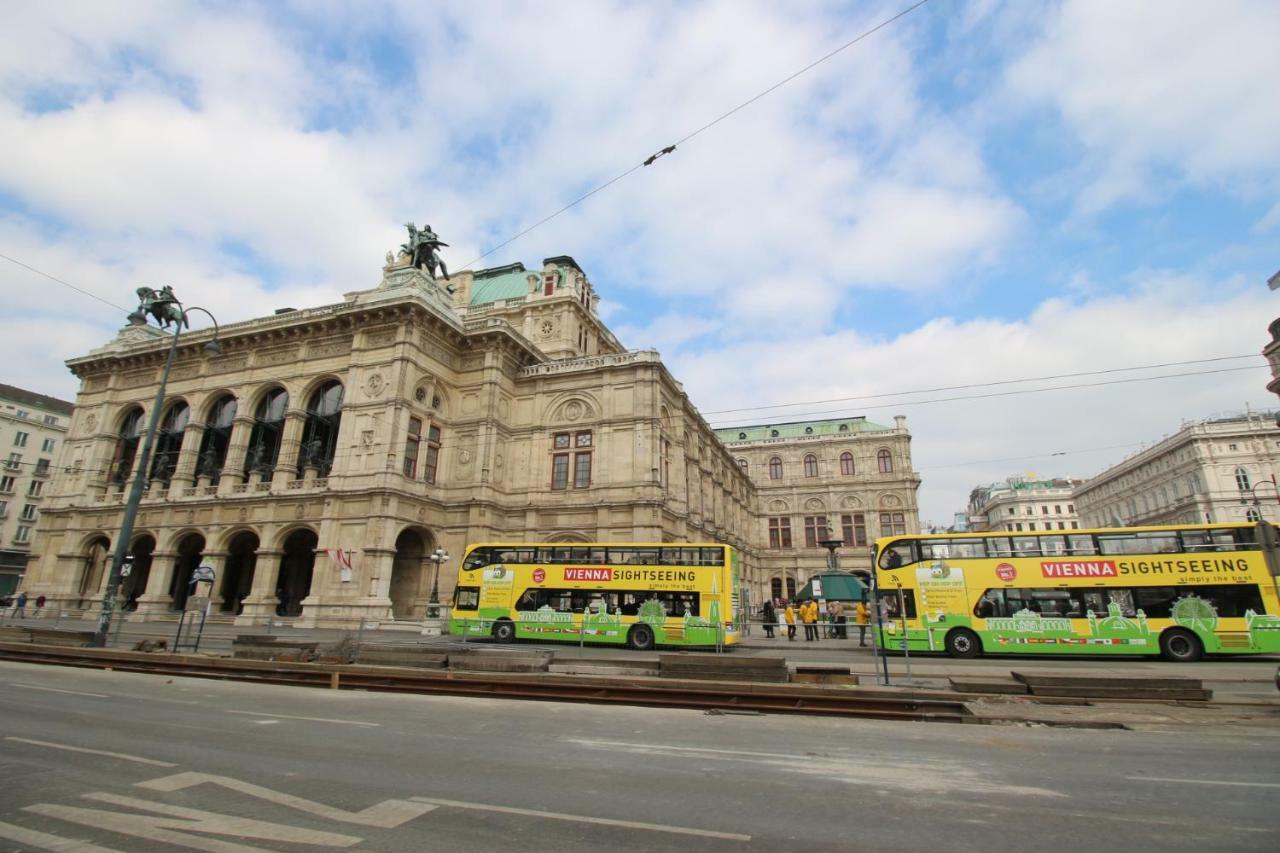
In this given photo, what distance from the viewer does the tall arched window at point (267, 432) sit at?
35812mm

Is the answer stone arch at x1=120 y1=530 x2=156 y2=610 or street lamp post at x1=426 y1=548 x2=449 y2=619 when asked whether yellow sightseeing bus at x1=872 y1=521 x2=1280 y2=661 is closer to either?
street lamp post at x1=426 y1=548 x2=449 y2=619

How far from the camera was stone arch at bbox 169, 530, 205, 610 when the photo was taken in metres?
35.9

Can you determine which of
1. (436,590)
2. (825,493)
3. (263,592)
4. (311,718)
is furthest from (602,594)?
(825,493)

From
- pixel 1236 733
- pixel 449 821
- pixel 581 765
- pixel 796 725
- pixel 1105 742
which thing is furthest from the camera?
pixel 796 725

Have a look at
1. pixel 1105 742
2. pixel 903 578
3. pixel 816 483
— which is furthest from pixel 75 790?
pixel 816 483

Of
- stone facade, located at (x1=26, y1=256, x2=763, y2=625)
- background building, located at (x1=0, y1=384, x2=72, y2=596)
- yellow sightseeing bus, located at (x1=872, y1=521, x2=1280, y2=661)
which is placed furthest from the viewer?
background building, located at (x1=0, y1=384, x2=72, y2=596)

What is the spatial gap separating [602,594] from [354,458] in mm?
17372

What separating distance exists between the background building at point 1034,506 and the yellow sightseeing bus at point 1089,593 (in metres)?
107

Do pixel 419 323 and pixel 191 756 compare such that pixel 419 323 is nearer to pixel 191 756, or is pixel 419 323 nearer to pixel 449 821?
pixel 191 756

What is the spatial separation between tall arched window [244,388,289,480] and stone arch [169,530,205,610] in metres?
5.18

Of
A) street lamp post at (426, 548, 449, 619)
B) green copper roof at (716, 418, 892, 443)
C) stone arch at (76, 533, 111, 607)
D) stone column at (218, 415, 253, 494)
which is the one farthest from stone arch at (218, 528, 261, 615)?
green copper roof at (716, 418, 892, 443)

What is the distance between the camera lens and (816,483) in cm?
6800

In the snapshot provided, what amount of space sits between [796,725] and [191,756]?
802 cm

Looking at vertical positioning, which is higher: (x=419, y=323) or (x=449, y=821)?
(x=419, y=323)
